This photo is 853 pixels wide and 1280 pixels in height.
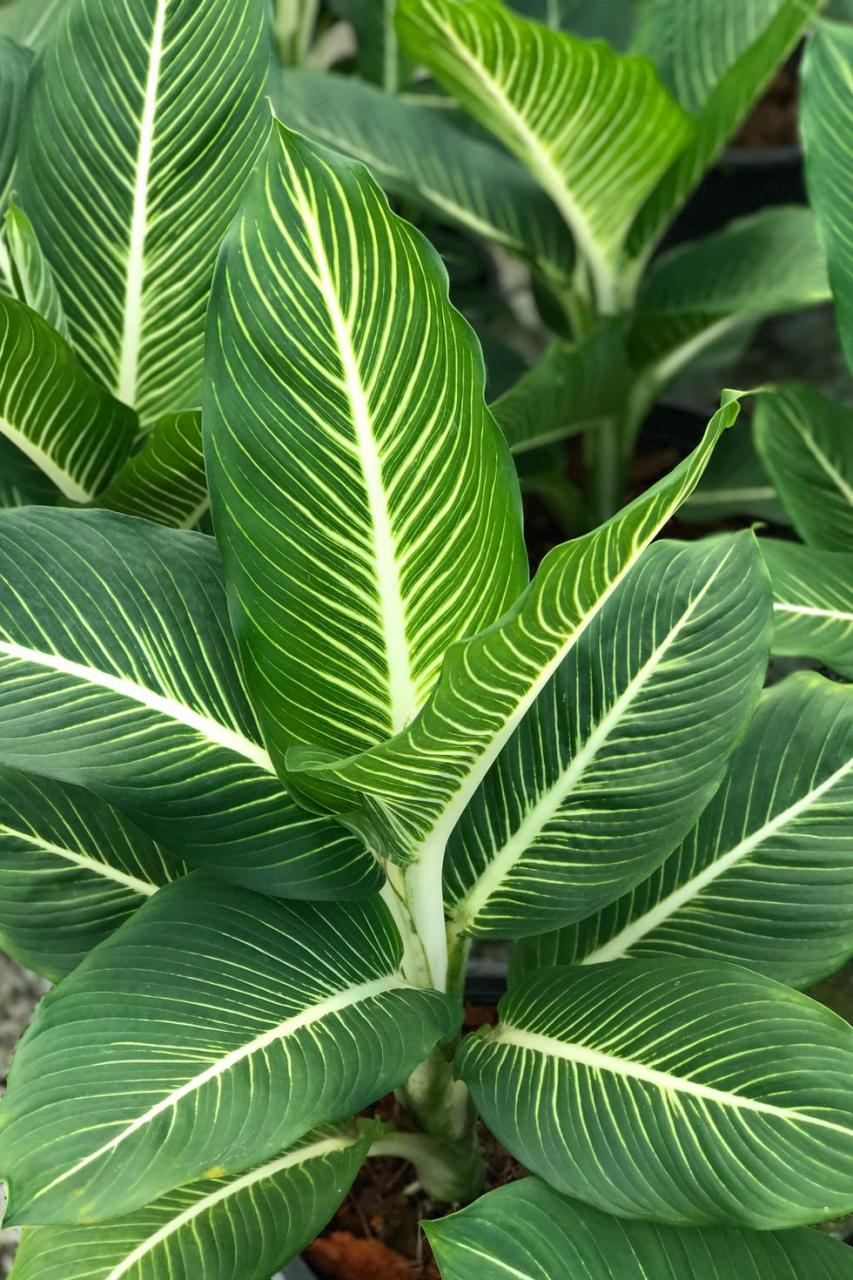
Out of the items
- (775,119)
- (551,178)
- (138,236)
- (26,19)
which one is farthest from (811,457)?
(775,119)

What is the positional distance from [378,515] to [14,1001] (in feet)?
2.56

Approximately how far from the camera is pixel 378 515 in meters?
0.56

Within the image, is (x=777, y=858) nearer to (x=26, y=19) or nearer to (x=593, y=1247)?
(x=593, y=1247)

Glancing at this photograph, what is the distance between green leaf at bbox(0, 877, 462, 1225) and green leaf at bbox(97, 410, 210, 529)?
26 cm

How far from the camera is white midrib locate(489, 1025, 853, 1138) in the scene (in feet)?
1.83

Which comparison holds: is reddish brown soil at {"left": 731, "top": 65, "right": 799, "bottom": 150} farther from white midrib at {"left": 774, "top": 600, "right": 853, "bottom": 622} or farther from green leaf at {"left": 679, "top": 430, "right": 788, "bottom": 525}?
white midrib at {"left": 774, "top": 600, "right": 853, "bottom": 622}

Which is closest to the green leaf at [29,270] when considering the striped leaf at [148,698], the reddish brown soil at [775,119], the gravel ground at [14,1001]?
the striped leaf at [148,698]

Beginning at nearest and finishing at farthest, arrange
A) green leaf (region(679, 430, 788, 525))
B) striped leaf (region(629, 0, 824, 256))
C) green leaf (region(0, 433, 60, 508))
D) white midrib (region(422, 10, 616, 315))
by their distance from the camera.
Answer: green leaf (region(0, 433, 60, 508)), white midrib (region(422, 10, 616, 315)), striped leaf (region(629, 0, 824, 256)), green leaf (region(679, 430, 788, 525))

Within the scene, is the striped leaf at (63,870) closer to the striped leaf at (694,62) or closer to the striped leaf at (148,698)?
the striped leaf at (148,698)

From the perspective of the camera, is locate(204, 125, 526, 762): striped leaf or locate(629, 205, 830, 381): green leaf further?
locate(629, 205, 830, 381): green leaf

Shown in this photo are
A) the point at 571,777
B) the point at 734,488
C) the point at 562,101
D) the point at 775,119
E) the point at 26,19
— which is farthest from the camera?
the point at 775,119

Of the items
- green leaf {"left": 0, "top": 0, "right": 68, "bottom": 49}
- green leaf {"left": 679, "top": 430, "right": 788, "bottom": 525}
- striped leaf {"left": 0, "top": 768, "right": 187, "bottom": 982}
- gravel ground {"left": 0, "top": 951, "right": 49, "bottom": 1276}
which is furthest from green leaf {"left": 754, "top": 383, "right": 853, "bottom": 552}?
gravel ground {"left": 0, "top": 951, "right": 49, "bottom": 1276}

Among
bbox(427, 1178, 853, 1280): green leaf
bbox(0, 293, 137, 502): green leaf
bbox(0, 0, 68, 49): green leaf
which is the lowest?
bbox(427, 1178, 853, 1280): green leaf

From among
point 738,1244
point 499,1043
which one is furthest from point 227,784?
point 738,1244
